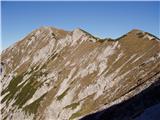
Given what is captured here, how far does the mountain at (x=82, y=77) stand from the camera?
10319cm

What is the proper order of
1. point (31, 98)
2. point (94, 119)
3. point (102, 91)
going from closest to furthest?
point (94, 119), point (102, 91), point (31, 98)

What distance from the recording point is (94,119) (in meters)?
70.4

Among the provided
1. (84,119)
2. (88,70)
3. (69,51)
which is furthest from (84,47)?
(84,119)

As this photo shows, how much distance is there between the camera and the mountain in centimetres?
10319

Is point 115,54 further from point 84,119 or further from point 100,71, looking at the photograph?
point 84,119

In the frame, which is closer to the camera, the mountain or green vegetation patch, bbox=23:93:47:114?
the mountain

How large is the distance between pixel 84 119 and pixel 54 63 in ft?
360

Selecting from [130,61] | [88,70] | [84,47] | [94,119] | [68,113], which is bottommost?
[94,119]

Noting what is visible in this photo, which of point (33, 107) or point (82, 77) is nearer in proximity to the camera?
point (82, 77)

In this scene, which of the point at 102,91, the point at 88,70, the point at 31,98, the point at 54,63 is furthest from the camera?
the point at 54,63

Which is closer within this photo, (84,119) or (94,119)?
(94,119)

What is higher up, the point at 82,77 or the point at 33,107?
the point at 82,77

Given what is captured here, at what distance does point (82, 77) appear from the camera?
14475 cm

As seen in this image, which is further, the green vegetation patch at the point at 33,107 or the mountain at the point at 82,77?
the green vegetation patch at the point at 33,107
